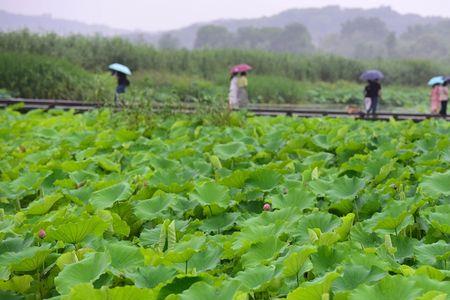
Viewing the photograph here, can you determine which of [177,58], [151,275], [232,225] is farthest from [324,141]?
[177,58]

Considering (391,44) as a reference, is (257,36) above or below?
above

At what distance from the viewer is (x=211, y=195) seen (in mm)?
2328

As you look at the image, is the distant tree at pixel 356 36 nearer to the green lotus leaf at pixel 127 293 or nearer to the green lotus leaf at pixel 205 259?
the green lotus leaf at pixel 205 259

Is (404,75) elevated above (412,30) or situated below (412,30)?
below

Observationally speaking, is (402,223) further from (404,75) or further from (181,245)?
(404,75)

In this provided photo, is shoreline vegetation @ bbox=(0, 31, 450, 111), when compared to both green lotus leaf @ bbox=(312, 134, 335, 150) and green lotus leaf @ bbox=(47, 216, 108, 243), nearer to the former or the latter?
green lotus leaf @ bbox=(312, 134, 335, 150)

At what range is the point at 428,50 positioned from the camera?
291 feet

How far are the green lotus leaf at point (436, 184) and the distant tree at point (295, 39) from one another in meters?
94.5

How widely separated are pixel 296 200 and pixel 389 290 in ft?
3.16

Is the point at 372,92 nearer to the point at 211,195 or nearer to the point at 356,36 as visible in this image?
the point at 211,195

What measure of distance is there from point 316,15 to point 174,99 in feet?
630

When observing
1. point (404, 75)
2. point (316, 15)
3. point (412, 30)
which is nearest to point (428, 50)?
point (412, 30)

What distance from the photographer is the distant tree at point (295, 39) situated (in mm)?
95312

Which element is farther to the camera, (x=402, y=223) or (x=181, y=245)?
(x=402, y=223)
